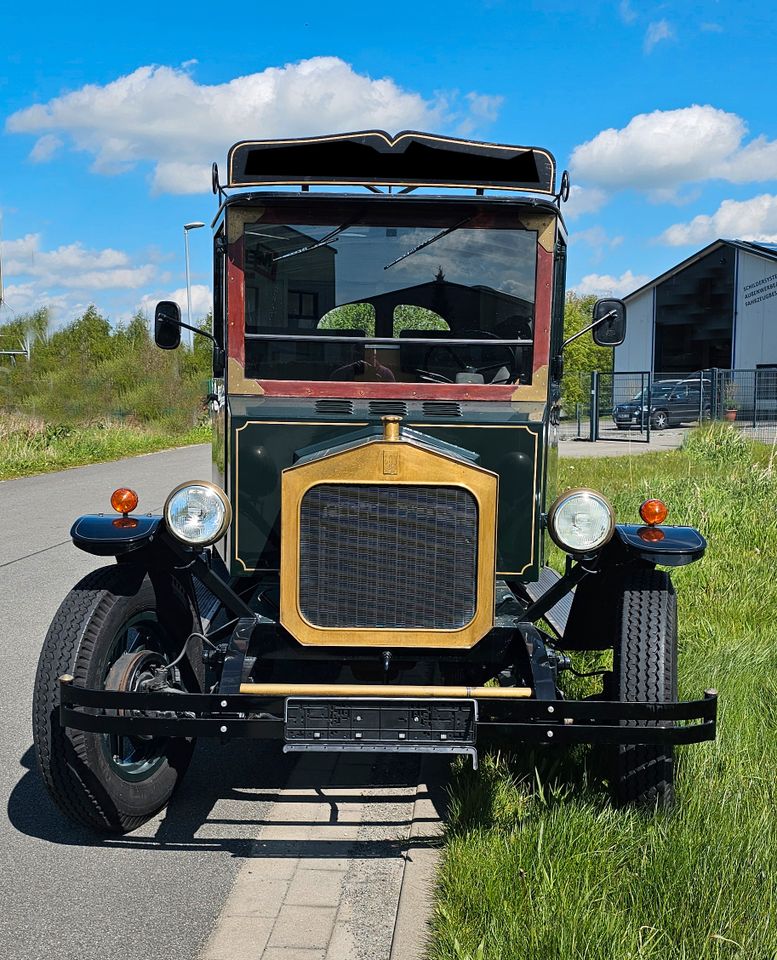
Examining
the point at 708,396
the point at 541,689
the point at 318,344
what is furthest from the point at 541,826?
the point at 708,396

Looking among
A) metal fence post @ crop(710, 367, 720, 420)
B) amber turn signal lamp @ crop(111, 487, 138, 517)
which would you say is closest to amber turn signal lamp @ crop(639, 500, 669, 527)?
amber turn signal lamp @ crop(111, 487, 138, 517)

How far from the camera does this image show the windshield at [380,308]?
169 inches

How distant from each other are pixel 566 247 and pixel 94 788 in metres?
3.02

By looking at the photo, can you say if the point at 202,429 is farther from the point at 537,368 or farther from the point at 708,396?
the point at 537,368

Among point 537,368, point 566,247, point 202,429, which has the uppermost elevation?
point 566,247

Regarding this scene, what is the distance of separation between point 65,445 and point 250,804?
18.6 metres

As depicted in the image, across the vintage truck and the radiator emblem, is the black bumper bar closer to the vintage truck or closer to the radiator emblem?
the vintage truck

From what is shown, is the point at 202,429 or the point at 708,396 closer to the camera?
the point at 708,396

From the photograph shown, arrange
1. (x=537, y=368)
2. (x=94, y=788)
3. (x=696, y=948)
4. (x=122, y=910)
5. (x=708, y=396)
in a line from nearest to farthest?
1. (x=696, y=948)
2. (x=122, y=910)
3. (x=94, y=788)
4. (x=537, y=368)
5. (x=708, y=396)


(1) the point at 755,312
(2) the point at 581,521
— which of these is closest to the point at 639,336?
(1) the point at 755,312

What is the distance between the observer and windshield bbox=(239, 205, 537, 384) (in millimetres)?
4297

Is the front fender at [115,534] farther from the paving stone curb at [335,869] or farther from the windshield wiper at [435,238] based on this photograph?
the windshield wiper at [435,238]

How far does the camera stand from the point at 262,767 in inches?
180

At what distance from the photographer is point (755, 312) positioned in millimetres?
36656
